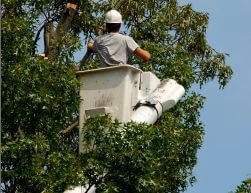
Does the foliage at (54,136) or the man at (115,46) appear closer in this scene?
the foliage at (54,136)

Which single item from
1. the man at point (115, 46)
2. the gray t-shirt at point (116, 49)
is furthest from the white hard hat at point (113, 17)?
the gray t-shirt at point (116, 49)

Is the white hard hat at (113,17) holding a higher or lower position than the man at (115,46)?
higher

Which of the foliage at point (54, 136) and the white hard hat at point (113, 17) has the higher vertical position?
the white hard hat at point (113, 17)

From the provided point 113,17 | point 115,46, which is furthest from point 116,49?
point 113,17

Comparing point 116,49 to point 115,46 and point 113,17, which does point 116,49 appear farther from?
point 113,17

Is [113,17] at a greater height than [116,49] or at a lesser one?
greater

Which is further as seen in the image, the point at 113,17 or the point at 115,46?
the point at 115,46

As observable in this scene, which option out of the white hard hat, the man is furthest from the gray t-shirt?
the white hard hat

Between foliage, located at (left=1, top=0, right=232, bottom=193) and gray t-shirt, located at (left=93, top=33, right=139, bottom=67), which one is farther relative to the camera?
gray t-shirt, located at (left=93, top=33, right=139, bottom=67)

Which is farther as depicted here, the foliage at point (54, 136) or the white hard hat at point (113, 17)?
the white hard hat at point (113, 17)

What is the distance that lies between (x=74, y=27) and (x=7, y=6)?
4.64m

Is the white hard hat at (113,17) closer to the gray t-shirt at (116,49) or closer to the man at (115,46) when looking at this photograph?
the man at (115,46)

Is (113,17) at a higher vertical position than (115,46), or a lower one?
higher

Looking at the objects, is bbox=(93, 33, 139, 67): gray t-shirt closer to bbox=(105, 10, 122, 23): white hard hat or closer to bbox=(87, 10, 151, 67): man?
bbox=(87, 10, 151, 67): man
